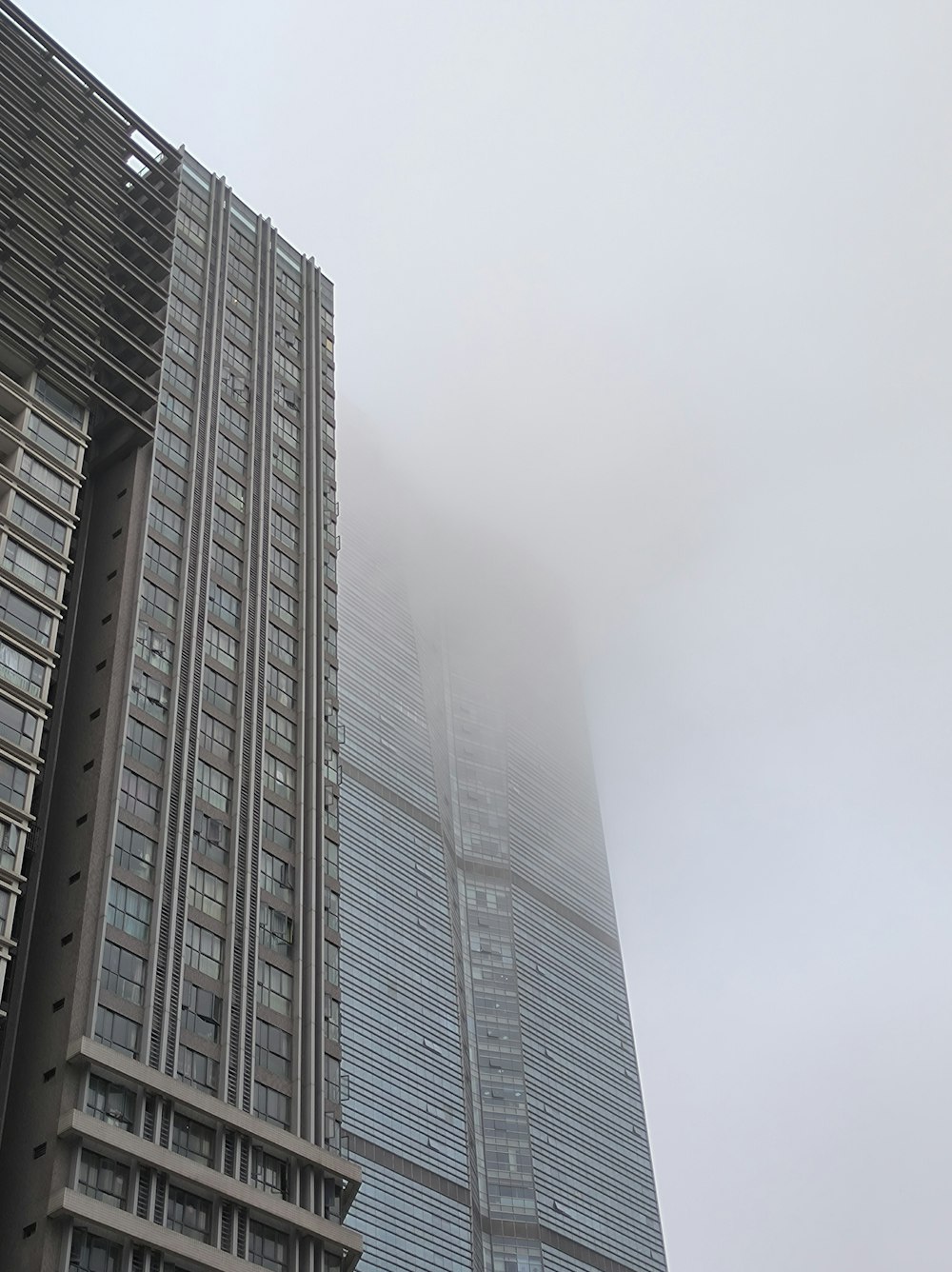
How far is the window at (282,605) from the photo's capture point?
83.2 m

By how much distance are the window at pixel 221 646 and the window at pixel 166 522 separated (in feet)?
17.4

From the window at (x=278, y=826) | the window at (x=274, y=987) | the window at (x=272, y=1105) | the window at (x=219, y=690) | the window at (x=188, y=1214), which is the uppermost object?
the window at (x=219, y=690)

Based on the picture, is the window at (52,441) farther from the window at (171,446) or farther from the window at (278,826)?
the window at (278,826)

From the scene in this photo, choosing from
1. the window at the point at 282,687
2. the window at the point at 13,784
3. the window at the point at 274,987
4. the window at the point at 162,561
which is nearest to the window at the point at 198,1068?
the window at the point at 274,987

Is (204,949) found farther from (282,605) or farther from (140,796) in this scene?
(282,605)

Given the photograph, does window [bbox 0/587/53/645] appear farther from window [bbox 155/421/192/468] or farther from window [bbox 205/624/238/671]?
window [bbox 155/421/192/468]

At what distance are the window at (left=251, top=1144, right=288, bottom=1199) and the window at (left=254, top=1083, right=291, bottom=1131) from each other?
4.74 ft

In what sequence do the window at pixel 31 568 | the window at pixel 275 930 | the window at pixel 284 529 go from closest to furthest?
the window at pixel 31 568, the window at pixel 275 930, the window at pixel 284 529

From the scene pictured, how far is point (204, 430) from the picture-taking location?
85812 millimetres

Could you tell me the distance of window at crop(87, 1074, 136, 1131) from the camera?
5784cm

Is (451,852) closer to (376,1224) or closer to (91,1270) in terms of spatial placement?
(376,1224)

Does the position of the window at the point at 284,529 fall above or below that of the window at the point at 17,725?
above

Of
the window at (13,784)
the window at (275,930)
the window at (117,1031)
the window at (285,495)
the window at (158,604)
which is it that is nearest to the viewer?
the window at (117,1031)

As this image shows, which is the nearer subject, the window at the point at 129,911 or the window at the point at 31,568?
the window at the point at 129,911
